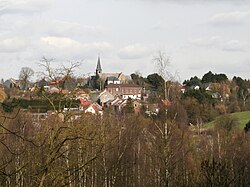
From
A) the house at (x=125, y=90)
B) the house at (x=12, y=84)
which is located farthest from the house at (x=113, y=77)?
the house at (x=12, y=84)

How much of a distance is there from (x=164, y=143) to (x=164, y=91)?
195cm

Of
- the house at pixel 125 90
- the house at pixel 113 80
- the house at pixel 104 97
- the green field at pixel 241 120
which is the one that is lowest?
the green field at pixel 241 120

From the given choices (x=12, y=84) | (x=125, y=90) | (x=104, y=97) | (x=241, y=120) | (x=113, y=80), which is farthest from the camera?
(x=113, y=80)

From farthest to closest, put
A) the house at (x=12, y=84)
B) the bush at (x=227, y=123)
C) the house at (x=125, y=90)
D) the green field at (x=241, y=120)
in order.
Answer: the house at (x=125, y=90), the house at (x=12, y=84), the green field at (x=241, y=120), the bush at (x=227, y=123)

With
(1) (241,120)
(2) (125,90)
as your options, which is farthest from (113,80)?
(1) (241,120)

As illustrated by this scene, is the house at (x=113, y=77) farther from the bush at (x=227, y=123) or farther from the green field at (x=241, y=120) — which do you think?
the bush at (x=227, y=123)

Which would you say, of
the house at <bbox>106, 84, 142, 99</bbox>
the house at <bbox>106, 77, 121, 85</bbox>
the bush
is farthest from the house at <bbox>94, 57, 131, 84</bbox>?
the bush

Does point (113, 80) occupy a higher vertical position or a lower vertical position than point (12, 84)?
higher

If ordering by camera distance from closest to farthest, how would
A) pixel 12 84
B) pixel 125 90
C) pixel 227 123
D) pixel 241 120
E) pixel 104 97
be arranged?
1. pixel 227 123
2. pixel 241 120
3. pixel 12 84
4. pixel 104 97
5. pixel 125 90

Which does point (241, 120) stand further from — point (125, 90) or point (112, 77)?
point (112, 77)

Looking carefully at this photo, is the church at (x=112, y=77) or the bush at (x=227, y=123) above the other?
the church at (x=112, y=77)

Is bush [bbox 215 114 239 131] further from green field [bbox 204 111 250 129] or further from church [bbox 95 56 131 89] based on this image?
church [bbox 95 56 131 89]

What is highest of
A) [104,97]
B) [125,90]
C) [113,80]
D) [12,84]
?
[113,80]

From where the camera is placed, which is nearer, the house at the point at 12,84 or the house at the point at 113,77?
the house at the point at 12,84
